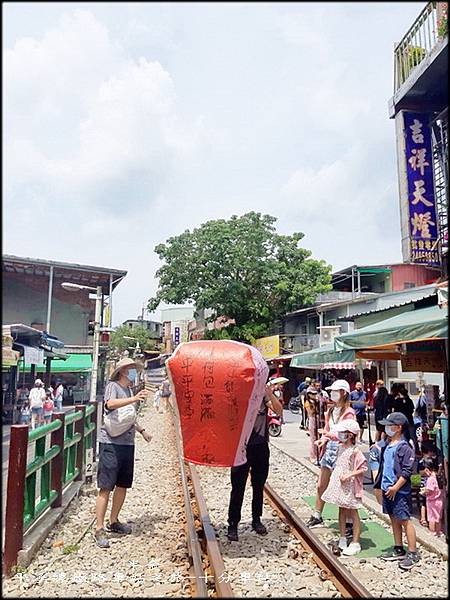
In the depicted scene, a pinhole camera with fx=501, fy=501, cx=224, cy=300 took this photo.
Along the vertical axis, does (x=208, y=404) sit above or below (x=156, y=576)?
above

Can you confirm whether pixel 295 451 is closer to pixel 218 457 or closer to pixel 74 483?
pixel 74 483

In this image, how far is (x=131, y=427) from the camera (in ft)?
18.2

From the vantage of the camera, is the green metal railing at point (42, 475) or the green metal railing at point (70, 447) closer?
the green metal railing at point (42, 475)

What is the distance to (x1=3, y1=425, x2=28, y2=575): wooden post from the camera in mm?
4418

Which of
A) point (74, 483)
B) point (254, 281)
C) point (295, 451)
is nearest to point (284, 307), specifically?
point (254, 281)

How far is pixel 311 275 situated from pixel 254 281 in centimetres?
316

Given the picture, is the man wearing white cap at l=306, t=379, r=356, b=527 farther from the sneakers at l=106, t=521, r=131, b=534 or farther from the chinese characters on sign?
the chinese characters on sign

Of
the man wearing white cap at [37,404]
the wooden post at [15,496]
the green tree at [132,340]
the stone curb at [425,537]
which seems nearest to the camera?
the wooden post at [15,496]

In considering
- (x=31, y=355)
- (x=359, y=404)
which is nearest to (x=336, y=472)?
(x=359, y=404)

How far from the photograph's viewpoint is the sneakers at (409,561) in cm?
461

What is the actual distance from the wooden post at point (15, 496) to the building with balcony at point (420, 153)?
9513 mm

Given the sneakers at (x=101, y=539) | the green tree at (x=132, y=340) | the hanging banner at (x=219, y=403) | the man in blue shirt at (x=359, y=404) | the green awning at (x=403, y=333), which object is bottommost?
the sneakers at (x=101, y=539)

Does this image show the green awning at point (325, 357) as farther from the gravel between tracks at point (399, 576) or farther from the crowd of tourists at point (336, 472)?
the gravel between tracks at point (399, 576)

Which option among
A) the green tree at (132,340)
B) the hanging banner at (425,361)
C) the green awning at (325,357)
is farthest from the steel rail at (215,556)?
the green tree at (132,340)
